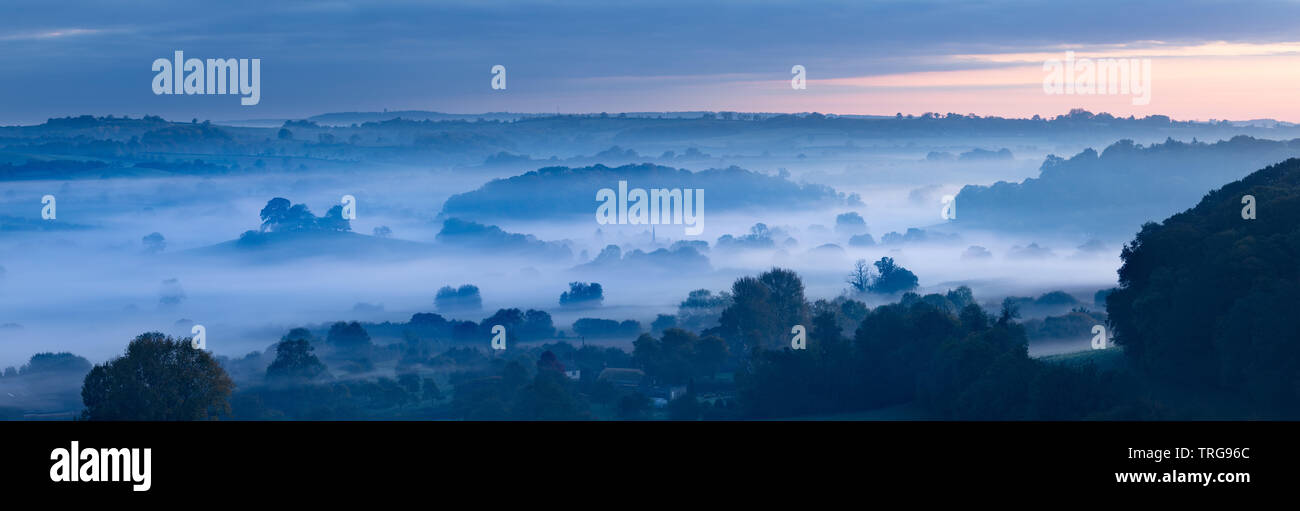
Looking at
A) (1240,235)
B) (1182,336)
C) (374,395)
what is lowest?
(374,395)

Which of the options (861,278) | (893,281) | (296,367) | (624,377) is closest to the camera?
(624,377)

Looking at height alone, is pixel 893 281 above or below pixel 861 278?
below

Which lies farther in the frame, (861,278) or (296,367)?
(861,278)

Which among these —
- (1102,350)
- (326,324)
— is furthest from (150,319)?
(1102,350)

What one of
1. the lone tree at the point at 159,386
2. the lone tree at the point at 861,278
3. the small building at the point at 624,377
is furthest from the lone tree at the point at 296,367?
the lone tree at the point at 861,278

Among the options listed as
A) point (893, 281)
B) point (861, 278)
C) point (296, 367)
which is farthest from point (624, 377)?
point (861, 278)

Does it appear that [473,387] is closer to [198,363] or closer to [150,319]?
[198,363]

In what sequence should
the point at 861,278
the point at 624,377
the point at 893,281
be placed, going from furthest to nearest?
the point at 861,278 < the point at 893,281 < the point at 624,377

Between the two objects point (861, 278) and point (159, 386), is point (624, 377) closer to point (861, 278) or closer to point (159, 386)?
point (159, 386)
